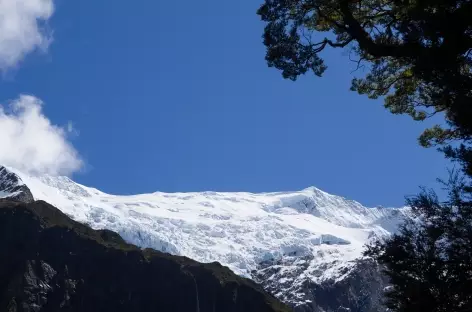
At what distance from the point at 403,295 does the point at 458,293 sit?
2453mm

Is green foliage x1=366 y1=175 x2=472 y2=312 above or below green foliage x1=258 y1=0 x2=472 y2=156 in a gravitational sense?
below

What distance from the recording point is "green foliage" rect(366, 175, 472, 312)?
70.6ft

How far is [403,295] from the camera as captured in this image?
23578mm

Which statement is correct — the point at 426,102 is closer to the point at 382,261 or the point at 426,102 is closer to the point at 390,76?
the point at 390,76

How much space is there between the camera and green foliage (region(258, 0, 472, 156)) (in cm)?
2142

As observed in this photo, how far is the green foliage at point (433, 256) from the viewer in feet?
70.6

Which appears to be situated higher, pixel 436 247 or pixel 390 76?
pixel 390 76

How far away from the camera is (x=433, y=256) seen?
74.6 feet

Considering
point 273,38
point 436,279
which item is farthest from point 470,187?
point 273,38

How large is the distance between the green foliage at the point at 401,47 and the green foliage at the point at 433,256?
2.85 m

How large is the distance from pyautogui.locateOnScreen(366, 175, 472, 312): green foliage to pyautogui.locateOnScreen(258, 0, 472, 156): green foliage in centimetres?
285

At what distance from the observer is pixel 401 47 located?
73.1 ft

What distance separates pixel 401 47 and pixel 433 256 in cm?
736

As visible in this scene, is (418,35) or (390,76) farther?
(390,76)
